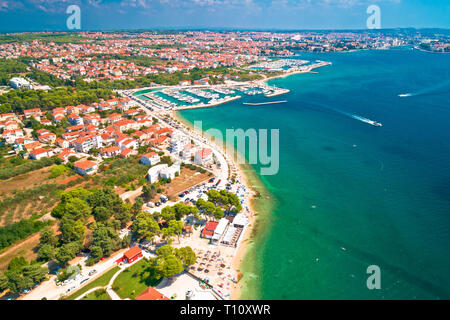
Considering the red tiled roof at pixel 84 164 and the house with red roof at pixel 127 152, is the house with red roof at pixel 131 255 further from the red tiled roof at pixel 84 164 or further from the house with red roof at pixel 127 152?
the house with red roof at pixel 127 152

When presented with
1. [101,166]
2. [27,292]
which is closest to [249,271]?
[27,292]

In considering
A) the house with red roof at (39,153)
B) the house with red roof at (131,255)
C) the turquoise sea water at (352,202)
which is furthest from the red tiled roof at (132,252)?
the house with red roof at (39,153)

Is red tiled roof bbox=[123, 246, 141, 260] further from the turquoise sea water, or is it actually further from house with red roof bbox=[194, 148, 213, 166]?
house with red roof bbox=[194, 148, 213, 166]

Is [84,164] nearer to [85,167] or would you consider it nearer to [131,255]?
[85,167]

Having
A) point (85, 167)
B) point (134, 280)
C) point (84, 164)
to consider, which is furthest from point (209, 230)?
point (84, 164)

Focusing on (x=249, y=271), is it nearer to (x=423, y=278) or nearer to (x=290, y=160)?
(x=423, y=278)
